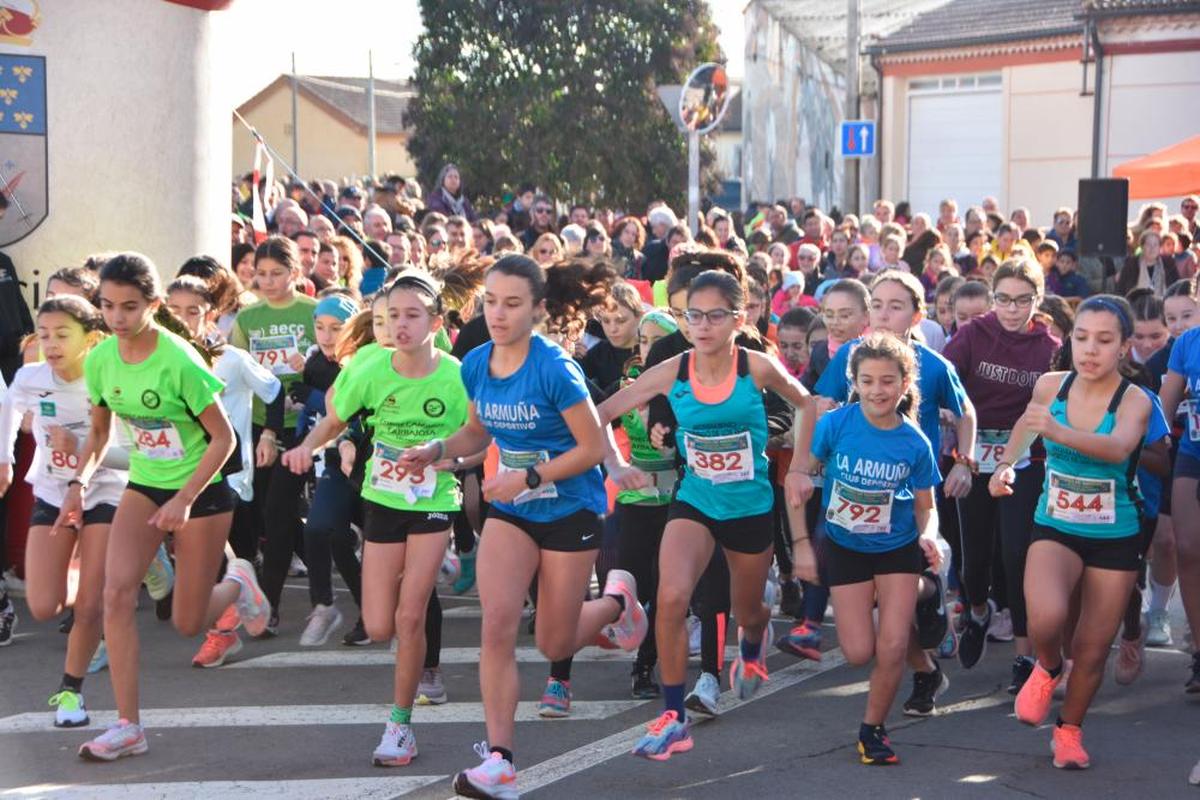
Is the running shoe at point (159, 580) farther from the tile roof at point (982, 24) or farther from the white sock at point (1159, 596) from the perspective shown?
the tile roof at point (982, 24)

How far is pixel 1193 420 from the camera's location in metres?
7.54

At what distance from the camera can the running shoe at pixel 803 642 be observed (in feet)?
27.6

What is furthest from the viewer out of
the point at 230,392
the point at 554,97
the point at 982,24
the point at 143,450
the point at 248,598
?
the point at 554,97

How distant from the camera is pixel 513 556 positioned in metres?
6.19

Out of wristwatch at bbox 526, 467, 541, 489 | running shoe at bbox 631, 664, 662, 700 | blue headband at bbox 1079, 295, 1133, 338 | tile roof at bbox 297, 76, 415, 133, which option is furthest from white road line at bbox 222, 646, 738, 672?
tile roof at bbox 297, 76, 415, 133

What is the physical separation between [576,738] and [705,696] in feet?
1.86

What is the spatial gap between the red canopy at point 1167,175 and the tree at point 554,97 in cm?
2214

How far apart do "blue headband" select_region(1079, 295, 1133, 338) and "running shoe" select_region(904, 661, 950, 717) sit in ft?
5.29

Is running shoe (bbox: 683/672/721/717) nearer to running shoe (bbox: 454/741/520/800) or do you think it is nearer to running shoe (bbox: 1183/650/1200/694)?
running shoe (bbox: 454/741/520/800)

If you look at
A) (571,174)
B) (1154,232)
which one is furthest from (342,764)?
(571,174)

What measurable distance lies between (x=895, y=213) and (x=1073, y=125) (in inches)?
485

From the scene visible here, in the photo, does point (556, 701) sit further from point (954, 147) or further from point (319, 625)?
point (954, 147)

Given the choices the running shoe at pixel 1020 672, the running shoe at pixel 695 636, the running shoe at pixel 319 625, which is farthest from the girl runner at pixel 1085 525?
the running shoe at pixel 319 625

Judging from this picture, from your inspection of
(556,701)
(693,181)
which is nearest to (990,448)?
(556,701)
